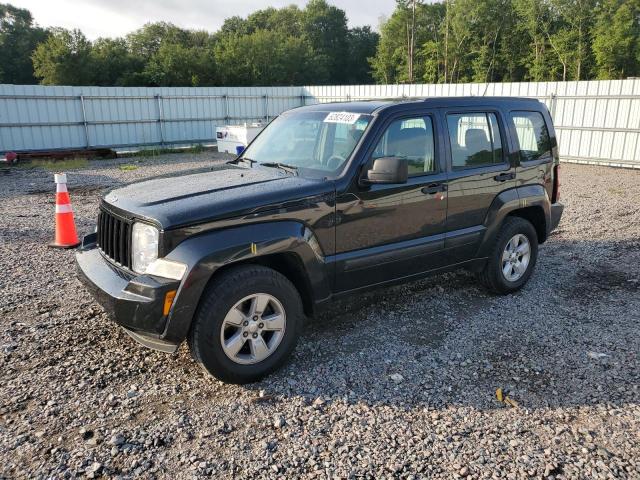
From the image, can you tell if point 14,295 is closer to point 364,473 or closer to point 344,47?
point 364,473

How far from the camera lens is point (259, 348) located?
3.64 m

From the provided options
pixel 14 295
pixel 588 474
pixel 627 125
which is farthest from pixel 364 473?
pixel 627 125

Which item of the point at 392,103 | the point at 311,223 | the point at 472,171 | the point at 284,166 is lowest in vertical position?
the point at 311,223

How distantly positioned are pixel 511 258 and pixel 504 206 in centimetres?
64

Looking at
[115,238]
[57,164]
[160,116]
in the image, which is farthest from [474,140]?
[160,116]

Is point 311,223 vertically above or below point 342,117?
below

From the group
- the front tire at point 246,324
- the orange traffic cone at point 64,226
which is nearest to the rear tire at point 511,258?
the front tire at point 246,324

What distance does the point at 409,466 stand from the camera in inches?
112

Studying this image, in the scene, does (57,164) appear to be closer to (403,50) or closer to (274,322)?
(274,322)

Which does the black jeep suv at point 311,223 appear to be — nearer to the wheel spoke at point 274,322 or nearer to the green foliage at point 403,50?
the wheel spoke at point 274,322

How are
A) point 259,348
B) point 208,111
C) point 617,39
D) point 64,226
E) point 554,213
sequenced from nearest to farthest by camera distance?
1. point 259,348
2. point 554,213
3. point 64,226
4. point 208,111
5. point 617,39

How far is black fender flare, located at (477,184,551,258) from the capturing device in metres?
5.04

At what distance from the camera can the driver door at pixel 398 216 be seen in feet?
13.2

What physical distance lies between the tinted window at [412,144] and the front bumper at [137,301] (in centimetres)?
200
